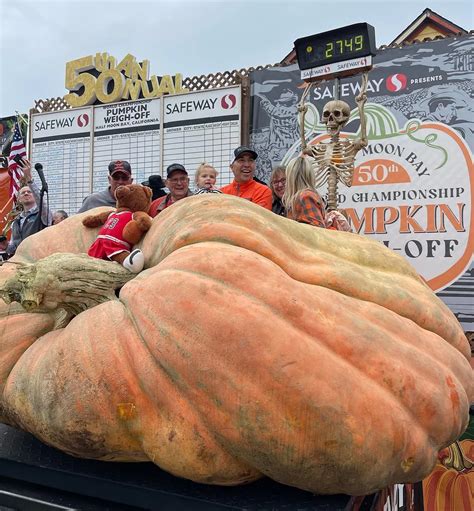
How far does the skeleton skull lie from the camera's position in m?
4.94

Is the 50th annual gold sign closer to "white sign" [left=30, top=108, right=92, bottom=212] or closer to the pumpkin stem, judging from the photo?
"white sign" [left=30, top=108, right=92, bottom=212]

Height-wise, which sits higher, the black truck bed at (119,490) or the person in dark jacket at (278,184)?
the person in dark jacket at (278,184)

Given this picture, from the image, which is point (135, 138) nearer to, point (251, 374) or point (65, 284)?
point (65, 284)

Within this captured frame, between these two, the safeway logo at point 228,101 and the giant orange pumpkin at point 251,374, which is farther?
the safeway logo at point 228,101

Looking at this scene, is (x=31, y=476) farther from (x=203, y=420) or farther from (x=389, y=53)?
(x=389, y=53)

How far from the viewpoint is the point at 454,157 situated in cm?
496

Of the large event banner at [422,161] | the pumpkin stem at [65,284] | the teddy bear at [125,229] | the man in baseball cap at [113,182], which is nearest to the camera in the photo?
the pumpkin stem at [65,284]

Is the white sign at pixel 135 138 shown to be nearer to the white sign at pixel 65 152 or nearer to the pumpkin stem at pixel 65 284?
the white sign at pixel 65 152

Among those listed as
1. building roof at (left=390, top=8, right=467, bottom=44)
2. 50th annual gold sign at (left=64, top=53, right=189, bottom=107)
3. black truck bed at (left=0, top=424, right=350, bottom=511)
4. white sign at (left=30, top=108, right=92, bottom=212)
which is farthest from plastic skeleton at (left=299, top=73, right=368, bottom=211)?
building roof at (left=390, top=8, right=467, bottom=44)

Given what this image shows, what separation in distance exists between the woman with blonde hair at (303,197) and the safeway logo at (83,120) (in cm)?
561

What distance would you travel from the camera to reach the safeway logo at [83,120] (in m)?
7.58

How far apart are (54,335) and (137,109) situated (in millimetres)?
6217

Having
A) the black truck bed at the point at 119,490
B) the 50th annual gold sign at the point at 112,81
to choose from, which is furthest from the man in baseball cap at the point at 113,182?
the 50th annual gold sign at the point at 112,81

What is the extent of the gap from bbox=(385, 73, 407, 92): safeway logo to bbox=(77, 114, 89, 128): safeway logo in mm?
4434
